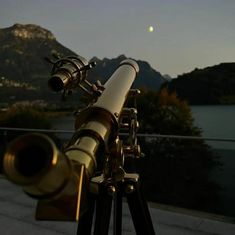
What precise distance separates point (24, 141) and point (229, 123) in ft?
93.3

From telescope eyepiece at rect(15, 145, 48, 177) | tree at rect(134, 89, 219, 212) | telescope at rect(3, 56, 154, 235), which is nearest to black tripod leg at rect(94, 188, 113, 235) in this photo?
telescope at rect(3, 56, 154, 235)

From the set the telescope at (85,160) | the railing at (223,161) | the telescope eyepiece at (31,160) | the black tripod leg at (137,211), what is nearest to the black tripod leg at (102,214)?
the telescope at (85,160)

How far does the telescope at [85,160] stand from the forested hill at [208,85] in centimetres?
2589

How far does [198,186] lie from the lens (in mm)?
4496

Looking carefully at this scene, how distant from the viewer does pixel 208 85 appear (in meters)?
28.2

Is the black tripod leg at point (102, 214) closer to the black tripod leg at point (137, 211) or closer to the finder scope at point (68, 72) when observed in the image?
the black tripod leg at point (137, 211)

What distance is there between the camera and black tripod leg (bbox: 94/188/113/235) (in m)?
1.32

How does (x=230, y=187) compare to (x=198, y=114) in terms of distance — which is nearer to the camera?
(x=230, y=187)

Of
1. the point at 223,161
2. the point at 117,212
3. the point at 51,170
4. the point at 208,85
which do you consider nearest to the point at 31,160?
the point at 51,170

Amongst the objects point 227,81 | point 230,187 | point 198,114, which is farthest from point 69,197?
point 198,114

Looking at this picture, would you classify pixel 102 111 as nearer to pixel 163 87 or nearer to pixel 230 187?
pixel 230 187

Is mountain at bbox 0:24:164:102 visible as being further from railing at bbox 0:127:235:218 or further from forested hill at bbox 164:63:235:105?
railing at bbox 0:127:235:218

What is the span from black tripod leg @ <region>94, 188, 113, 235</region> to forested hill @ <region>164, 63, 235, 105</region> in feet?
85.3

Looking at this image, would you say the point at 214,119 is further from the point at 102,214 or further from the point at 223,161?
the point at 102,214
